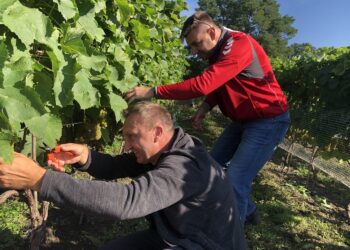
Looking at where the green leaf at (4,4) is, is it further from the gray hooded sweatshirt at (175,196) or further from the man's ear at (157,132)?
the man's ear at (157,132)

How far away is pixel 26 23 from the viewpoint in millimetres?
1777

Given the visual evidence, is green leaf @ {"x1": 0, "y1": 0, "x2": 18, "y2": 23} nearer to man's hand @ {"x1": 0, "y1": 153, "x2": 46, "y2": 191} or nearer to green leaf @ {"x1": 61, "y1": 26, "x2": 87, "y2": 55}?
green leaf @ {"x1": 61, "y1": 26, "x2": 87, "y2": 55}

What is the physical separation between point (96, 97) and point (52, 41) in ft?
1.91

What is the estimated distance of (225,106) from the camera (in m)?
3.82

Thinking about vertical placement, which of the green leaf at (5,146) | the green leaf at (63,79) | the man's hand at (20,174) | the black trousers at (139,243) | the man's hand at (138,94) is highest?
the green leaf at (63,79)

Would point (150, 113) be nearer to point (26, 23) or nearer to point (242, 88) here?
point (26, 23)

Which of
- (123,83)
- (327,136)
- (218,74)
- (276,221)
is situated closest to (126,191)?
(123,83)

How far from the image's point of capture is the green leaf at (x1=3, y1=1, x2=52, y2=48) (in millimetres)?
1715

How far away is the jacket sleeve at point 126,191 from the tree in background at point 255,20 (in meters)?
61.6

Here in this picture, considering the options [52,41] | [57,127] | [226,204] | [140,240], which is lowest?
[140,240]

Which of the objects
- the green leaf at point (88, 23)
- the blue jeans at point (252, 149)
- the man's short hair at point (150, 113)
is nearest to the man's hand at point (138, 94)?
the man's short hair at point (150, 113)

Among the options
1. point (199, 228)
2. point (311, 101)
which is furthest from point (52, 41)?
point (311, 101)

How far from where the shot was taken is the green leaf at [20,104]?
1612 millimetres

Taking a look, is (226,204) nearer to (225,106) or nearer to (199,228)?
(199,228)
